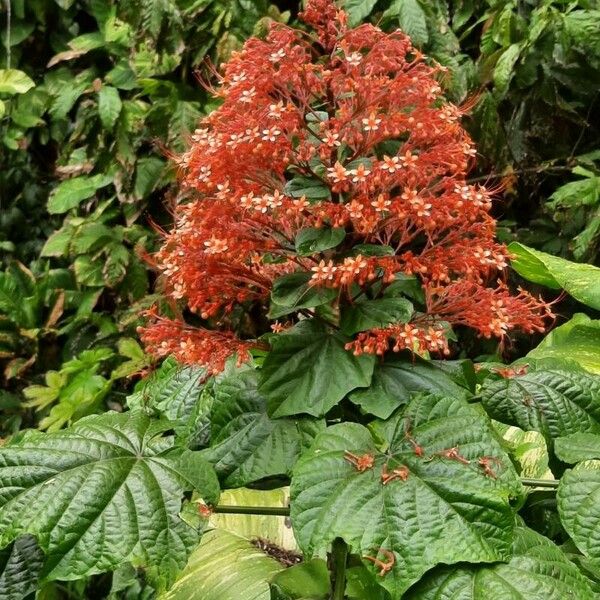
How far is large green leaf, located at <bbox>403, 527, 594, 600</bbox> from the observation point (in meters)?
0.77

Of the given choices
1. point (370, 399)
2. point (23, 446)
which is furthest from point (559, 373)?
point (23, 446)

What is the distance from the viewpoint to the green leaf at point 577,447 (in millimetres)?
884

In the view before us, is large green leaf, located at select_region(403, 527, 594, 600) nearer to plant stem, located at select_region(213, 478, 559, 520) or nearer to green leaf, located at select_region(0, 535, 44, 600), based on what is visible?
plant stem, located at select_region(213, 478, 559, 520)

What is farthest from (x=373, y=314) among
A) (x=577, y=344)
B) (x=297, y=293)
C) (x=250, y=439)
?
(x=577, y=344)

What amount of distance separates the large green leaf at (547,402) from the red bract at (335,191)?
0.08m

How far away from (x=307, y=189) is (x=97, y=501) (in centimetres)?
40

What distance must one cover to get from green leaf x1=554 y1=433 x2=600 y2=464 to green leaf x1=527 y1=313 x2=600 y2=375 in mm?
553

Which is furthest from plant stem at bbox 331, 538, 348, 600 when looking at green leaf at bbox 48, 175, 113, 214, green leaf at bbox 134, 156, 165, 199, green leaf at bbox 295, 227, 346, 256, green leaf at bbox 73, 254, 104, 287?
green leaf at bbox 48, 175, 113, 214

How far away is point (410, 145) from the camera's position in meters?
0.92

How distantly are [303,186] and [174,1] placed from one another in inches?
64.5

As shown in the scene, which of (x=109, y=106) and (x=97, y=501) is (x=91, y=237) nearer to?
(x=109, y=106)

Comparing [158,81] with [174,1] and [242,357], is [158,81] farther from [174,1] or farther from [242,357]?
[242,357]

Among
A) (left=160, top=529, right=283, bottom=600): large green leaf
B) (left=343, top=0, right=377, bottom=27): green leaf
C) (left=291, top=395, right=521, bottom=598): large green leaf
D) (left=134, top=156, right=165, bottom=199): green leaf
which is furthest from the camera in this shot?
(left=134, top=156, right=165, bottom=199): green leaf

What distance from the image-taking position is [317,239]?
882 mm
